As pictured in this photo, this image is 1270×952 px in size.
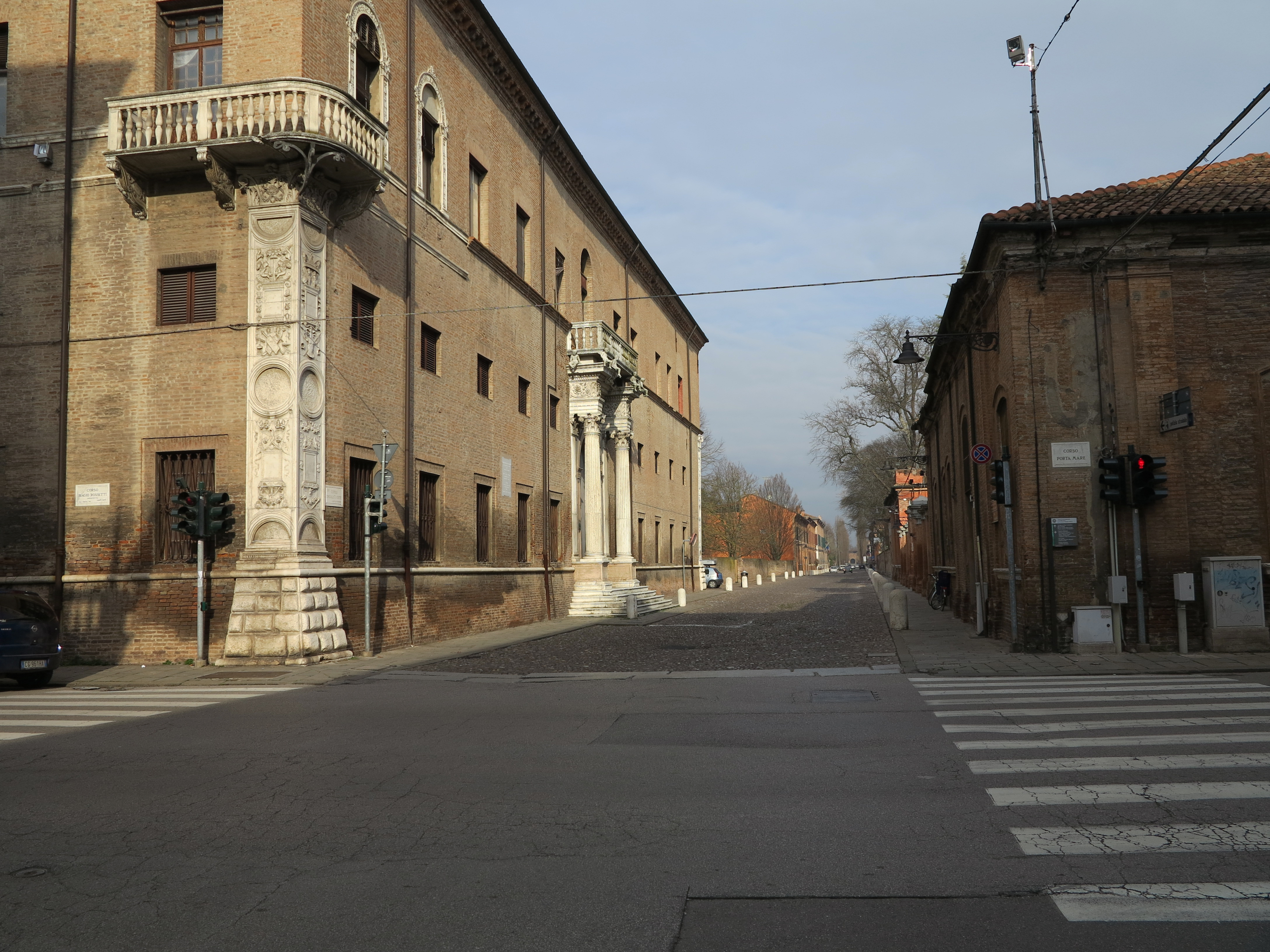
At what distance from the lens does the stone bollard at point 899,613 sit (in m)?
22.2

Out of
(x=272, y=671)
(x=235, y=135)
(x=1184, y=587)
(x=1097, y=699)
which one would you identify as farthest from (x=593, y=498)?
(x=1097, y=699)

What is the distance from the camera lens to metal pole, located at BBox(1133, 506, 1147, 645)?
51.4 feet

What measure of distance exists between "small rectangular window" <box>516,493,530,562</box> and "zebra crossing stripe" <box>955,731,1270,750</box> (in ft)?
66.8

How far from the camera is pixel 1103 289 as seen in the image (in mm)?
16406

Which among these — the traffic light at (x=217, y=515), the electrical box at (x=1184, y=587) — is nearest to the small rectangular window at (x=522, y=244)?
the traffic light at (x=217, y=515)

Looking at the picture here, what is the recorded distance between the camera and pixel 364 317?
63.5 ft

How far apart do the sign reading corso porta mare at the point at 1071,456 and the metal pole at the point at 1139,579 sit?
3.60 ft

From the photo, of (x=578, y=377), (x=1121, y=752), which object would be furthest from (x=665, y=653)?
(x=578, y=377)

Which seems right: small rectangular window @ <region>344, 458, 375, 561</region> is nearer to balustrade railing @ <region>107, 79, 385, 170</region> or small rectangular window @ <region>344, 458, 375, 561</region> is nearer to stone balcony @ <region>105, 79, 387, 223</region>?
stone balcony @ <region>105, 79, 387, 223</region>

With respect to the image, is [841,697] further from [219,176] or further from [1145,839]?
[219,176]

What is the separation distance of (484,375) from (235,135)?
10311mm

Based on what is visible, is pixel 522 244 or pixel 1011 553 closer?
pixel 1011 553

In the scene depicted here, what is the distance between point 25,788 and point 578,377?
26285 millimetres

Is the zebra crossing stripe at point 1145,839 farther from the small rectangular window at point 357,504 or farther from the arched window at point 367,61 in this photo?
the arched window at point 367,61
